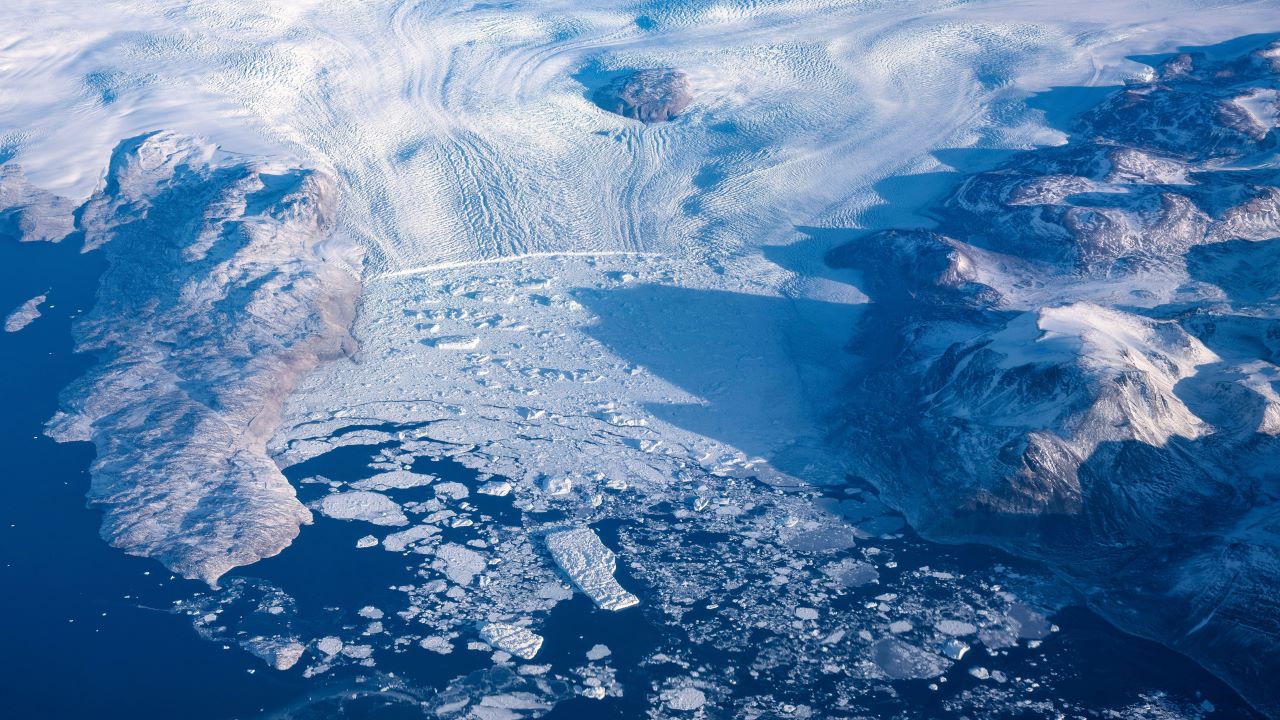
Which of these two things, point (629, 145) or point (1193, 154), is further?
point (629, 145)

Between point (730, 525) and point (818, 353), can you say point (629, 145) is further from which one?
point (730, 525)

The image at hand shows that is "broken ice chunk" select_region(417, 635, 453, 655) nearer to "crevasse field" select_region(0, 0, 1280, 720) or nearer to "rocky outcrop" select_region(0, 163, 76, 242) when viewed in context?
"crevasse field" select_region(0, 0, 1280, 720)

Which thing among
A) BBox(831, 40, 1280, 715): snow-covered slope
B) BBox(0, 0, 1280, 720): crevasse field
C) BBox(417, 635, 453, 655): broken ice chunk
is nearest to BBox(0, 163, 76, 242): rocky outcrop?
BBox(0, 0, 1280, 720): crevasse field

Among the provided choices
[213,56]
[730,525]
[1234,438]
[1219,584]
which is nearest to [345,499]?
[730,525]

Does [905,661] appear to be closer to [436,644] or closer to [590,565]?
[590,565]

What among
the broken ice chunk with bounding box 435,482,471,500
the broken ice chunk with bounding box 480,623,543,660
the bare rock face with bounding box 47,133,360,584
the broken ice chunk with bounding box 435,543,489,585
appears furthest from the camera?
the broken ice chunk with bounding box 435,482,471,500

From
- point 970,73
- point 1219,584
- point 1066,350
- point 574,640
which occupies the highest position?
point 970,73
